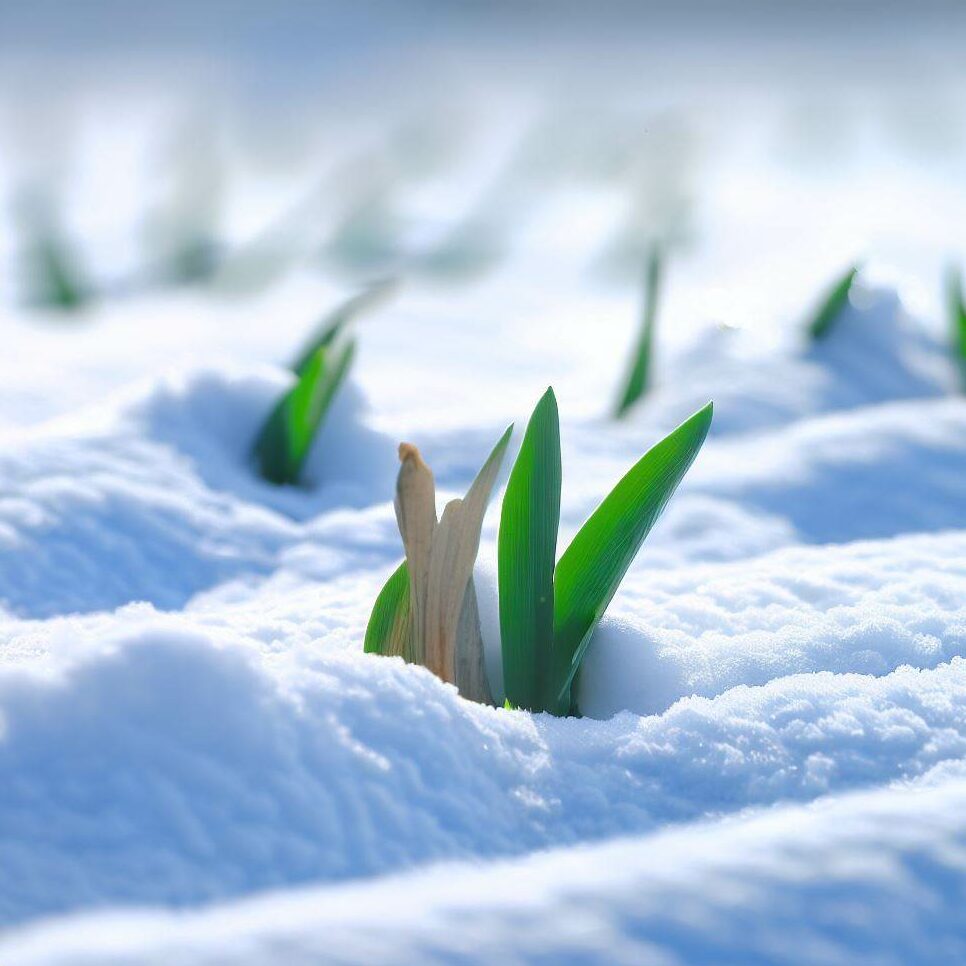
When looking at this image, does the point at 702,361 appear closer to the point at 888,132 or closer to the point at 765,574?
the point at 765,574

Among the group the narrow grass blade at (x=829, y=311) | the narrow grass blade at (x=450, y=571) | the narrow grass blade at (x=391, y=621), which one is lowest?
the narrow grass blade at (x=391, y=621)

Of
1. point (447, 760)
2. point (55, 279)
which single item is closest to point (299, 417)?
point (447, 760)

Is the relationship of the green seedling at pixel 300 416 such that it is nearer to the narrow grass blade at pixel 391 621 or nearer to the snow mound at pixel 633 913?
the narrow grass blade at pixel 391 621

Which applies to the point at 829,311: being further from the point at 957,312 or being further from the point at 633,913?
the point at 633,913

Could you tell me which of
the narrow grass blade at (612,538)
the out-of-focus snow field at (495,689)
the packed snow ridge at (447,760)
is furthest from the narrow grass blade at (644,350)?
the narrow grass blade at (612,538)

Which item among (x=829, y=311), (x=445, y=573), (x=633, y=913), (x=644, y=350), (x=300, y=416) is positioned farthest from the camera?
(x=829, y=311)

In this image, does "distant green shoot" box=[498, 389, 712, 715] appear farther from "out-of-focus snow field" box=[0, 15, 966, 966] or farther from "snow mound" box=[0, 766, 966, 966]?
"snow mound" box=[0, 766, 966, 966]
